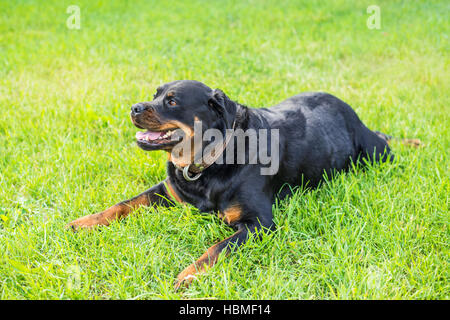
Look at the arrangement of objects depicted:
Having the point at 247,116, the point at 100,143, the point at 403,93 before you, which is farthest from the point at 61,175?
the point at 403,93

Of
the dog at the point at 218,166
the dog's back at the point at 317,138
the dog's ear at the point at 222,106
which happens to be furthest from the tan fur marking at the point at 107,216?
the dog's back at the point at 317,138

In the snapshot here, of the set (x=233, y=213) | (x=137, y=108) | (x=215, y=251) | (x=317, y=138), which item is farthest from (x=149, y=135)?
(x=317, y=138)

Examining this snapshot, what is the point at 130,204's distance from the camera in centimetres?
297

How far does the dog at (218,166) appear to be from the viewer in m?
2.76

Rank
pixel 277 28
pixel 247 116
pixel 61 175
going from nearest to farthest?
pixel 247 116, pixel 61 175, pixel 277 28

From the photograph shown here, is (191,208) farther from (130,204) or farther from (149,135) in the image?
(149,135)

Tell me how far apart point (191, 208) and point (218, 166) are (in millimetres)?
399

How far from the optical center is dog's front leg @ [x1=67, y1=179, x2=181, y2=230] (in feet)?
9.18

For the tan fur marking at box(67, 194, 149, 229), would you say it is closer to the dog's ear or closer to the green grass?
the green grass

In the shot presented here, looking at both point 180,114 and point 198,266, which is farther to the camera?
point 180,114
